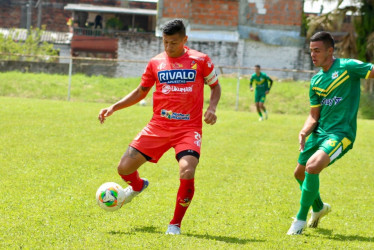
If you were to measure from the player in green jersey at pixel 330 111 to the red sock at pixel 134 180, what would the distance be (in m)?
1.70

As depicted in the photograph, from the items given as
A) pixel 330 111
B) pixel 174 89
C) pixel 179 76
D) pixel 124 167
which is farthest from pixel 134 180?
pixel 330 111

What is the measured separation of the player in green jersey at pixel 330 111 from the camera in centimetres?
603

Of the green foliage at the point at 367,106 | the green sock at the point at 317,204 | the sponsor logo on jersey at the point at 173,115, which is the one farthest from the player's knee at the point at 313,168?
the green foliage at the point at 367,106

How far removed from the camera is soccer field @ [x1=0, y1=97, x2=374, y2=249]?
5.57 m

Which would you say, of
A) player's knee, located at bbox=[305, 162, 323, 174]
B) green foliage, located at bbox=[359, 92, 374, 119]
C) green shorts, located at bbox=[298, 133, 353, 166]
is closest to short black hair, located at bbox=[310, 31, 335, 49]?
green shorts, located at bbox=[298, 133, 353, 166]

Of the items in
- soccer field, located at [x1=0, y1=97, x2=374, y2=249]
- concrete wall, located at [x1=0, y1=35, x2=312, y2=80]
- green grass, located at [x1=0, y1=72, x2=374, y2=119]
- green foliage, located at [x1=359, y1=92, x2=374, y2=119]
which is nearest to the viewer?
soccer field, located at [x1=0, y1=97, x2=374, y2=249]

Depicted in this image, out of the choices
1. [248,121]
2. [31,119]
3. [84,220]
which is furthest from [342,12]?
[84,220]

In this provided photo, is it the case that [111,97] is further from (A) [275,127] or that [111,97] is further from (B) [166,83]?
(B) [166,83]

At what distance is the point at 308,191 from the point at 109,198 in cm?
204

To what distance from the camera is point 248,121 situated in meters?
20.9

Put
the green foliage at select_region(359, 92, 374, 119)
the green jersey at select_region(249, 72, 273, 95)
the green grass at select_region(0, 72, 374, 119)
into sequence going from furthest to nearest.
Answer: the green grass at select_region(0, 72, 374, 119), the green foliage at select_region(359, 92, 374, 119), the green jersey at select_region(249, 72, 273, 95)

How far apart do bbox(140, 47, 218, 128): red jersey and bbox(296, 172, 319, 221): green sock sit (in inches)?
48.7

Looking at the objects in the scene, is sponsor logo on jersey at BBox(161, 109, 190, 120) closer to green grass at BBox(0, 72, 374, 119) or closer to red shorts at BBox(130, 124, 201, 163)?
red shorts at BBox(130, 124, 201, 163)

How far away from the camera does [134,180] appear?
6.51 m
